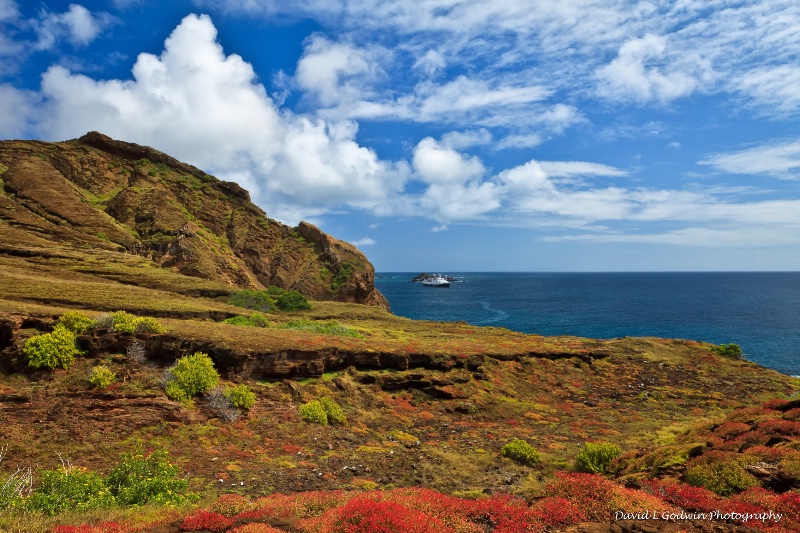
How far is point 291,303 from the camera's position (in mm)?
61062

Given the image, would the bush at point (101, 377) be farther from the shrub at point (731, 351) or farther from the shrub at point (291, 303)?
the shrub at point (731, 351)

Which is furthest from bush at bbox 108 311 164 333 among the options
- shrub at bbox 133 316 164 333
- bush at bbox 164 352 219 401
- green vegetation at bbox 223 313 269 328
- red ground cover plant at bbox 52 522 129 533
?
red ground cover plant at bbox 52 522 129 533

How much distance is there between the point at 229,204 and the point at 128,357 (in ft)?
263

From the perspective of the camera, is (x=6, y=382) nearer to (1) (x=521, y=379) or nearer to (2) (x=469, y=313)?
(1) (x=521, y=379)

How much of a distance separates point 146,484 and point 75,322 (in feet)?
49.1

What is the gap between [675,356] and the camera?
54.9m

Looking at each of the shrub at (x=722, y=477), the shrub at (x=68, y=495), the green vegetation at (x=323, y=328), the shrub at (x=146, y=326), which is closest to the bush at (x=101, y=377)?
the shrub at (x=146, y=326)

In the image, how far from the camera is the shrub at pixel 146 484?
1240 cm

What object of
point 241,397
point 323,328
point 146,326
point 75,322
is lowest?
point 241,397

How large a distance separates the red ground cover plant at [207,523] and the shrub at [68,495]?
3586mm

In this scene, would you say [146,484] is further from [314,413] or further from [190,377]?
[314,413]

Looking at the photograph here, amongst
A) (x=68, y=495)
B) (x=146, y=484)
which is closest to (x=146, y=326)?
(x=146, y=484)

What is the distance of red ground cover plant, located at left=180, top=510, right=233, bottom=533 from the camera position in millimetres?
9625

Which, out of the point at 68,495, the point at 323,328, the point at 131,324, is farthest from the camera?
the point at 323,328
